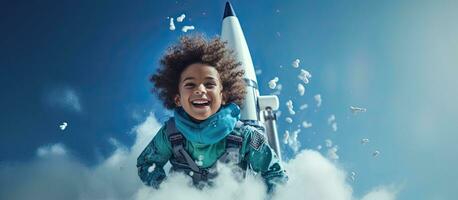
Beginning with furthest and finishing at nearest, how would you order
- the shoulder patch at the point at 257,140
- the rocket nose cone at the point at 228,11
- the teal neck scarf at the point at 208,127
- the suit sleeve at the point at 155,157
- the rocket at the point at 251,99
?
1. the rocket nose cone at the point at 228,11
2. the rocket at the point at 251,99
3. the suit sleeve at the point at 155,157
4. the shoulder patch at the point at 257,140
5. the teal neck scarf at the point at 208,127

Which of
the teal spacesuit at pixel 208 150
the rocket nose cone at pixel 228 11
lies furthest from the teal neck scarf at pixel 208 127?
the rocket nose cone at pixel 228 11

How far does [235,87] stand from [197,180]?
1334 millimetres

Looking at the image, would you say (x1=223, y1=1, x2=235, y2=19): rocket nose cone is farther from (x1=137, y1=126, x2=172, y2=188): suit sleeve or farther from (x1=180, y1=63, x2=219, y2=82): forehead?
(x1=137, y1=126, x2=172, y2=188): suit sleeve

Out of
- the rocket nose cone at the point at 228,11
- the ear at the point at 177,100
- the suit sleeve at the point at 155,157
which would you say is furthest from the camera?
the rocket nose cone at the point at 228,11

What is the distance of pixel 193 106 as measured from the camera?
4047 millimetres

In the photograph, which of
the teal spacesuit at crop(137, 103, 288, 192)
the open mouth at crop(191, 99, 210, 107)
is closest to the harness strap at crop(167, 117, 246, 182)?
the teal spacesuit at crop(137, 103, 288, 192)

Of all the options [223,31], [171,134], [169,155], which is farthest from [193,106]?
[223,31]

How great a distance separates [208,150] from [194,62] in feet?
3.78

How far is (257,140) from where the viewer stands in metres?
4.27

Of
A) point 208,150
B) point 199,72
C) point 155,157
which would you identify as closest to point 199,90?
point 199,72

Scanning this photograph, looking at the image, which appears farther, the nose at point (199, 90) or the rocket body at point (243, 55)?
the rocket body at point (243, 55)

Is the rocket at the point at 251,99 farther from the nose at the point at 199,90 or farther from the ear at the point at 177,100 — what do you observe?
the nose at the point at 199,90

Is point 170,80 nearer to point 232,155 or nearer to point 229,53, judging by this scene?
point 229,53

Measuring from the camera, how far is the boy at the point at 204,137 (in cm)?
406
